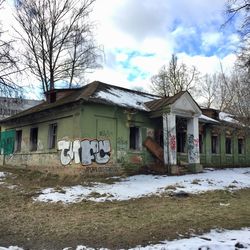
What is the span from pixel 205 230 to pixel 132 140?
12627 mm

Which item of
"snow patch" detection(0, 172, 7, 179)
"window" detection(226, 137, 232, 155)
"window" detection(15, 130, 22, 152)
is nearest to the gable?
"window" detection(226, 137, 232, 155)

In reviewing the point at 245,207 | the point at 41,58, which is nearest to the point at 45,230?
the point at 245,207

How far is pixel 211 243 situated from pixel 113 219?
3.37 metres

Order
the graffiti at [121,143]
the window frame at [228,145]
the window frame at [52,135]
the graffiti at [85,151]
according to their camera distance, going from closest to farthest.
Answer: the graffiti at [85,151] → the graffiti at [121,143] → the window frame at [52,135] → the window frame at [228,145]

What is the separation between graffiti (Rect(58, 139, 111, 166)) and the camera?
17.8 m

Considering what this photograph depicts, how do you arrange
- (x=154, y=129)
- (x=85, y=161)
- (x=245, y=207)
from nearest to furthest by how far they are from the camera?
(x=245, y=207)
(x=85, y=161)
(x=154, y=129)

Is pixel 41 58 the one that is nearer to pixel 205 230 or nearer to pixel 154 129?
pixel 154 129

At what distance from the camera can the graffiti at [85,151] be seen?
58.3 feet

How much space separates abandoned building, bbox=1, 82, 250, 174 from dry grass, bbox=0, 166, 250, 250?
5.07 meters

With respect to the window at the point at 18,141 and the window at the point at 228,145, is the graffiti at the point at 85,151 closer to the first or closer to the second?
the window at the point at 18,141

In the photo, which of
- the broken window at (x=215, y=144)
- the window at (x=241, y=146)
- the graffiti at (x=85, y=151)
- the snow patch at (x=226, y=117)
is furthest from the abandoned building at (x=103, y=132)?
the window at (x=241, y=146)

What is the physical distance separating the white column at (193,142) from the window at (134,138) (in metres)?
3.26

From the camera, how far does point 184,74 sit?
161 ft

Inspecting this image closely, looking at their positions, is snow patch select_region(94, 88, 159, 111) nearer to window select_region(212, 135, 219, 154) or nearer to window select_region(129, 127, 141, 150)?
window select_region(129, 127, 141, 150)
